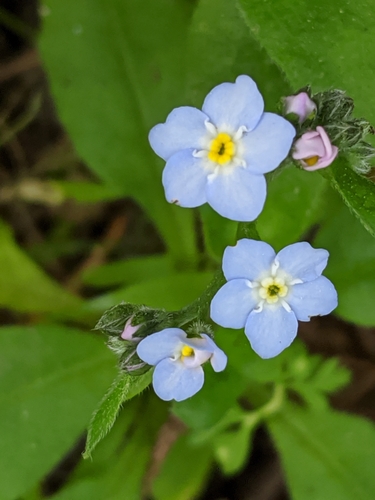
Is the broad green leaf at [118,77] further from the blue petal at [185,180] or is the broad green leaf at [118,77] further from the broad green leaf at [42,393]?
the blue petal at [185,180]

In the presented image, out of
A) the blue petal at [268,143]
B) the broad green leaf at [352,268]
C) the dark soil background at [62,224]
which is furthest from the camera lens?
the dark soil background at [62,224]

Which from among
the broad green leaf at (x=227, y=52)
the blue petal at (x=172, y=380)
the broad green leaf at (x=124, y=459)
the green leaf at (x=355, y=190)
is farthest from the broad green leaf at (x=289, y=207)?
the broad green leaf at (x=124, y=459)

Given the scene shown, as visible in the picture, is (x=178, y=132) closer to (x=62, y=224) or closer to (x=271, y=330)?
(x=271, y=330)

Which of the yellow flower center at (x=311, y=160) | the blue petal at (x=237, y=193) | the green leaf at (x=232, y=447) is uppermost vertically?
the yellow flower center at (x=311, y=160)

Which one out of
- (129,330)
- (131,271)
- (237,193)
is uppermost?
(237,193)

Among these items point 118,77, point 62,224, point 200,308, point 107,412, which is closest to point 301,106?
point 200,308

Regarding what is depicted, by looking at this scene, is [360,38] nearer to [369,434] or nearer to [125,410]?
[369,434]
